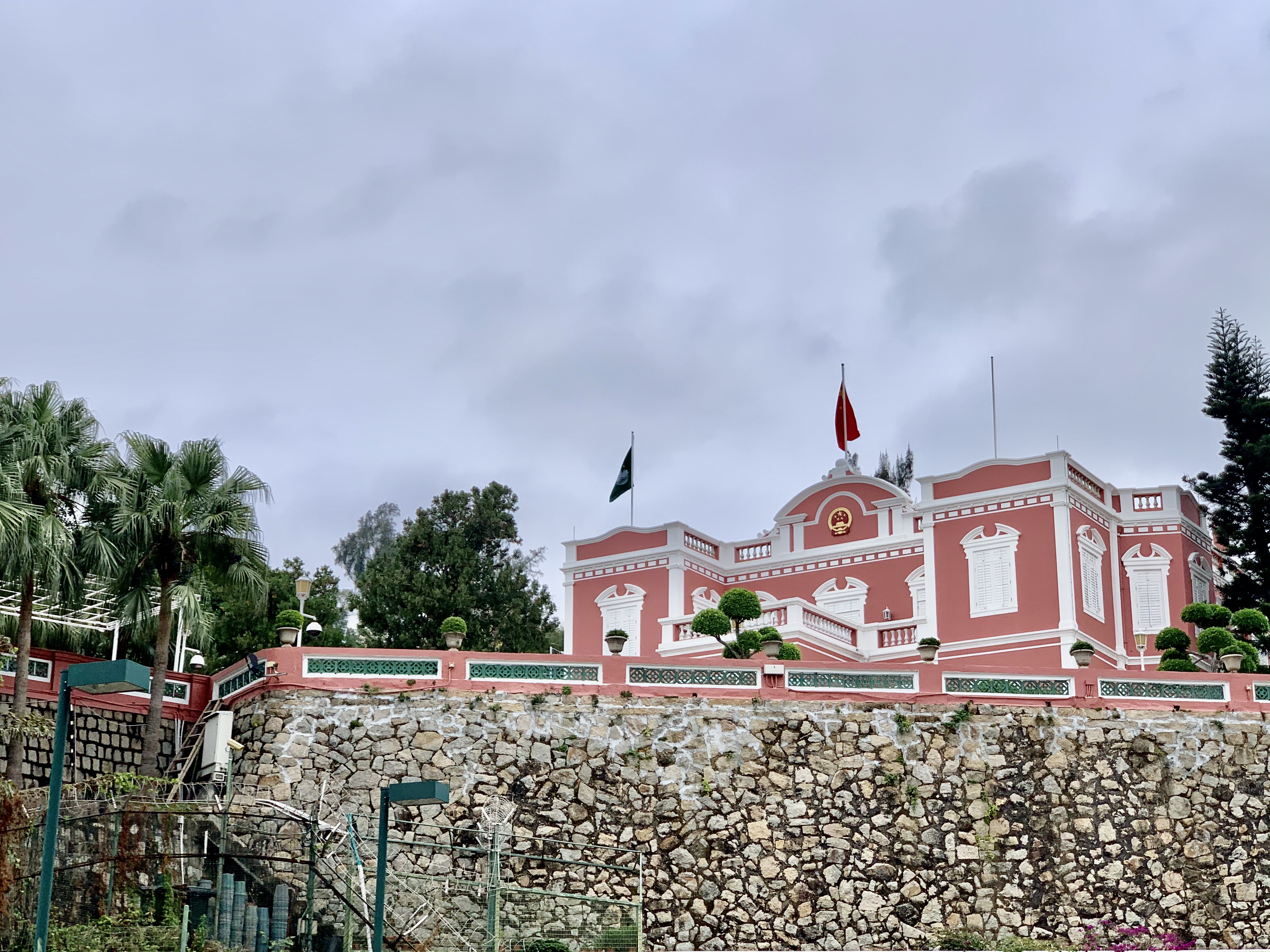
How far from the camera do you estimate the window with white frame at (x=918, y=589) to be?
119 feet

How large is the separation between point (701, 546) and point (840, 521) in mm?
3327

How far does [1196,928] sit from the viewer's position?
23422mm

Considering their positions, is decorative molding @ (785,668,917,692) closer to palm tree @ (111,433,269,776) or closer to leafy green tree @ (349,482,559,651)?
palm tree @ (111,433,269,776)

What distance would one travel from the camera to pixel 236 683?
Result: 81.4 feet

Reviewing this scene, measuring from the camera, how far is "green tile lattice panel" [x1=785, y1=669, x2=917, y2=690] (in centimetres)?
2480

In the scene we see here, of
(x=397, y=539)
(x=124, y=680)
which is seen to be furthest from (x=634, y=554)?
(x=124, y=680)

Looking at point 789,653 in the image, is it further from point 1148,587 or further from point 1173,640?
point 1148,587

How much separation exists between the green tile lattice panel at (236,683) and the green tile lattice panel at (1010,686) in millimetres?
10212

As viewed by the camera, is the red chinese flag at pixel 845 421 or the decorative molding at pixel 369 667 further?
the red chinese flag at pixel 845 421

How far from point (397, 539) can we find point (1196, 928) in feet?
80.1

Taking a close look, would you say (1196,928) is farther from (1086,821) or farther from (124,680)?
(124,680)

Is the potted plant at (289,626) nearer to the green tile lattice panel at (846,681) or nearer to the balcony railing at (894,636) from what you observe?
the green tile lattice panel at (846,681)

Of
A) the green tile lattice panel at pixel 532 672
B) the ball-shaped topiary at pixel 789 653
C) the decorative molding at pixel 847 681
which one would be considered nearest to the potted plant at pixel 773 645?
the ball-shaped topiary at pixel 789 653

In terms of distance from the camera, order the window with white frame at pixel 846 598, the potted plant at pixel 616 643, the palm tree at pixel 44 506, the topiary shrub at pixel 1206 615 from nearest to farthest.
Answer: the palm tree at pixel 44 506, the potted plant at pixel 616 643, the topiary shrub at pixel 1206 615, the window with white frame at pixel 846 598
